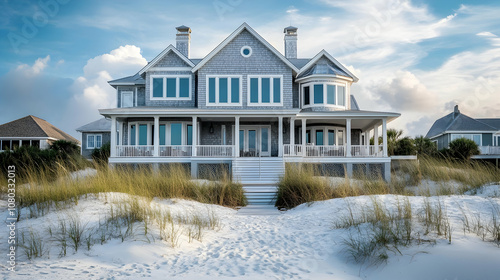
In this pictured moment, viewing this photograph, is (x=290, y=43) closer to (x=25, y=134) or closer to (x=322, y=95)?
(x=322, y=95)

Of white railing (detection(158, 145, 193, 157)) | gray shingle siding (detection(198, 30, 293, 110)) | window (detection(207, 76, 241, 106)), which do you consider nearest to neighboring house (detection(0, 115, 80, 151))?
white railing (detection(158, 145, 193, 157))

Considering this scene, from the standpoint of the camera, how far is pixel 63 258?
625 centimetres

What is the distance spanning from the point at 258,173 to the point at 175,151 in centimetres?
564

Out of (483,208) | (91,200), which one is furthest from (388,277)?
(91,200)

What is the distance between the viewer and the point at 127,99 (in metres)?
25.9

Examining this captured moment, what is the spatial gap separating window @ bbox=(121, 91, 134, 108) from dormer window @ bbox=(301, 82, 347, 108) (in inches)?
455

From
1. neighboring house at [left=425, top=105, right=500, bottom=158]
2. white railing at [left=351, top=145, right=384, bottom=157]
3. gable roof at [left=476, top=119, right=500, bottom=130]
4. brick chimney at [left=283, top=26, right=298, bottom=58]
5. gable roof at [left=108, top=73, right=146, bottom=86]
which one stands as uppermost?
brick chimney at [left=283, top=26, right=298, bottom=58]

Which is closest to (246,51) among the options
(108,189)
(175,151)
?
(175,151)

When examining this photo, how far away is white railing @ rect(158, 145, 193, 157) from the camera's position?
2238 cm

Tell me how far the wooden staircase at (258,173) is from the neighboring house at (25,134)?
26.5 metres

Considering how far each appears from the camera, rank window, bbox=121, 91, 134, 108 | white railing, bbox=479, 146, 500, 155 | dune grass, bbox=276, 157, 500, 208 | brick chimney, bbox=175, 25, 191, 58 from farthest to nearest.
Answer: white railing, bbox=479, 146, 500, 155 → brick chimney, bbox=175, 25, 191, 58 → window, bbox=121, 91, 134, 108 → dune grass, bbox=276, 157, 500, 208

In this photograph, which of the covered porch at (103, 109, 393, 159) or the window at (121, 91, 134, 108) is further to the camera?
the window at (121, 91, 134, 108)

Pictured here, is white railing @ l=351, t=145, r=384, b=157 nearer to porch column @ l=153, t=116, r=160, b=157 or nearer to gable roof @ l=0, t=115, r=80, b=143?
porch column @ l=153, t=116, r=160, b=157

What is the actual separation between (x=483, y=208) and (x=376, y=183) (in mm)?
4413
